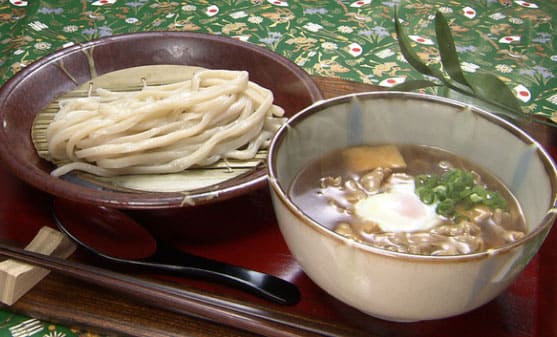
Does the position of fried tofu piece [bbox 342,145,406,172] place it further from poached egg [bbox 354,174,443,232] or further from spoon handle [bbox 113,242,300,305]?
spoon handle [bbox 113,242,300,305]

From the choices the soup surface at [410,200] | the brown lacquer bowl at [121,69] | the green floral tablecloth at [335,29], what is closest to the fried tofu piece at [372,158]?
the soup surface at [410,200]

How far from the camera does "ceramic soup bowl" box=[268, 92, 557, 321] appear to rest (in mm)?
655

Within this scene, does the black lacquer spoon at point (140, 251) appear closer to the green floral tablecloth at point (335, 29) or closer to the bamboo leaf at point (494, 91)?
the bamboo leaf at point (494, 91)

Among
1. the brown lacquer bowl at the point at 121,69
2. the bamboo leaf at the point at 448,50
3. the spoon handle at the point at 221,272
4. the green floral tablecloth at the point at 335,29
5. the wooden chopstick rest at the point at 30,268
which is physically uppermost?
the bamboo leaf at the point at 448,50

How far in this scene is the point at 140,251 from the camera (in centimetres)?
93

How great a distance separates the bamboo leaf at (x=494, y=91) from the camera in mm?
1078

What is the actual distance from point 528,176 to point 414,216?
165 mm

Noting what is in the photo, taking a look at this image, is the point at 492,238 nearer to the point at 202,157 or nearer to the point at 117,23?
the point at 202,157

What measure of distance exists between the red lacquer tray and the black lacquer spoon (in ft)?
0.05

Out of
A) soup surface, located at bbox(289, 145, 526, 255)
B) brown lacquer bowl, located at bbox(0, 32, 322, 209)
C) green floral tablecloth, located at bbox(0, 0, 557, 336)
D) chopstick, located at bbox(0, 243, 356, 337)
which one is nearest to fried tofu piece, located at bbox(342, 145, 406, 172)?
soup surface, located at bbox(289, 145, 526, 255)

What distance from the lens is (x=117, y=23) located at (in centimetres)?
190

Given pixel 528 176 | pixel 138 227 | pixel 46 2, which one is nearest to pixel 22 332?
pixel 138 227

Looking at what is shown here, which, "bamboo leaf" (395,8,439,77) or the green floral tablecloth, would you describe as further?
the green floral tablecloth

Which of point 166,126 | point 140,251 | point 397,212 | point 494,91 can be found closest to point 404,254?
point 397,212
